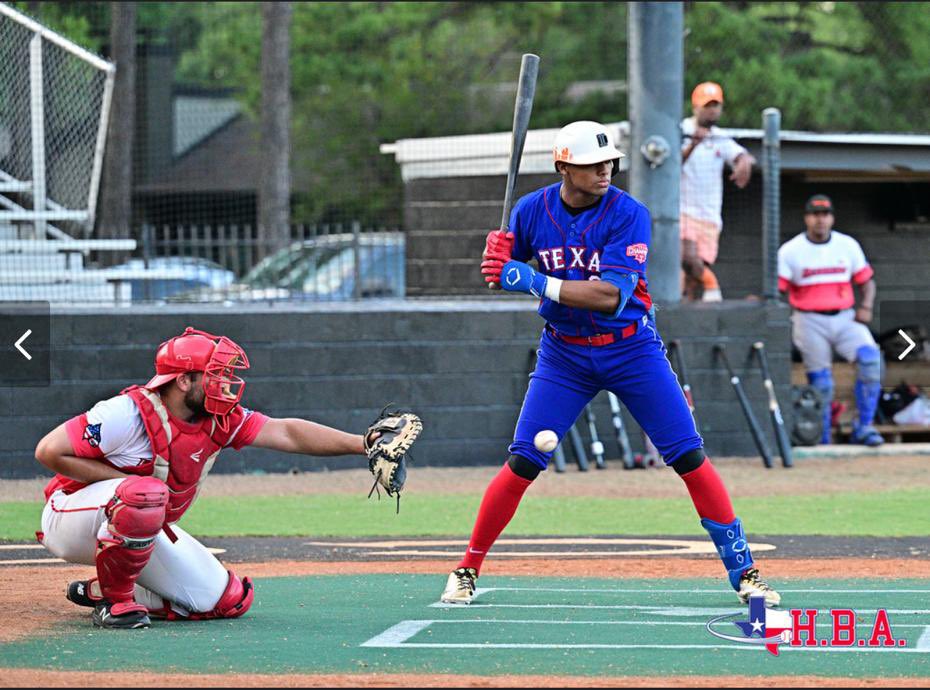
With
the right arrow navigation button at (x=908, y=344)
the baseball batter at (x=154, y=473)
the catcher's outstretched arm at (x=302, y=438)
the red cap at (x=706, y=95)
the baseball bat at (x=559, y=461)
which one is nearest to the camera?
the baseball batter at (x=154, y=473)

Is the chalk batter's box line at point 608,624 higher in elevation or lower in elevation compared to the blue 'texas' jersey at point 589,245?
lower

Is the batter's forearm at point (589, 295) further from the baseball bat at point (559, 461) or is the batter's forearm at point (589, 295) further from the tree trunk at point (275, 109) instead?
the tree trunk at point (275, 109)

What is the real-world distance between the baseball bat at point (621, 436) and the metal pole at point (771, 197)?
1.57m

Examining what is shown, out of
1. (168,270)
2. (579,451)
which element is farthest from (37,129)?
(579,451)

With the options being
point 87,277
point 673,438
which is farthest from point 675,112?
point 673,438

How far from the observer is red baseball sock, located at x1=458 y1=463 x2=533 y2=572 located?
254 inches

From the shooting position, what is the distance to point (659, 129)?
489 inches

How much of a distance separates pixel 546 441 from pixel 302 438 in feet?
3.07

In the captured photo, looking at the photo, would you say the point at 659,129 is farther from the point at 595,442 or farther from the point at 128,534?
the point at 128,534

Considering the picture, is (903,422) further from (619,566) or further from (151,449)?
(151,449)

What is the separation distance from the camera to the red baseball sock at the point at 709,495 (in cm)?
632

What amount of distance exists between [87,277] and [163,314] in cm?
169

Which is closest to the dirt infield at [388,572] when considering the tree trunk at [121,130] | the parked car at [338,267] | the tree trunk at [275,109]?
the parked car at [338,267]

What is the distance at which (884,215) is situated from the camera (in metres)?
15.4
